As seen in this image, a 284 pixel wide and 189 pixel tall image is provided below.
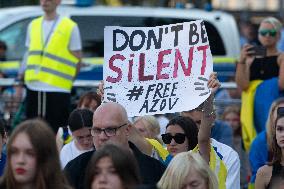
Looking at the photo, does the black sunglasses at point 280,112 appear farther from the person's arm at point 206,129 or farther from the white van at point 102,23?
the white van at point 102,23

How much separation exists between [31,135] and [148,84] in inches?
128

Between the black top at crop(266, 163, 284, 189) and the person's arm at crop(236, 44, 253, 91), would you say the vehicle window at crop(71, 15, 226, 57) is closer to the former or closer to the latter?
the person's arm at crop(236, 44, 253, 91)

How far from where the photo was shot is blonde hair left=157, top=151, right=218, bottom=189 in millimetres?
7816

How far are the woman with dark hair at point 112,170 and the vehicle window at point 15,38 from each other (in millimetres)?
11021

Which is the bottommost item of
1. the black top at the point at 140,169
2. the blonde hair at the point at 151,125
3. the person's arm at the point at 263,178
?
the person's arm at the point at 263,178

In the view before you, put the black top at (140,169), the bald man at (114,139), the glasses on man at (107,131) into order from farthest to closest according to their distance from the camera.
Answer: the glasses on man at (107,131) → the bald man at (114,139) → the black top at (140,169)

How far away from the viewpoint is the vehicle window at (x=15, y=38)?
18.2m

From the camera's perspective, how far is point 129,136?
9.45 m

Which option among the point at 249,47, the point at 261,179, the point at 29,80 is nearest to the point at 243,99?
the point at 249,47

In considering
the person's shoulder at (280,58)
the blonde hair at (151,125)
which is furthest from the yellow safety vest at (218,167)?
the person's shoulder at (280,58)

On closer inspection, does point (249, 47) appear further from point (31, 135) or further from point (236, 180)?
point (31, 135)

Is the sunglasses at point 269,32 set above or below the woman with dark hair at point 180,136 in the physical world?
above

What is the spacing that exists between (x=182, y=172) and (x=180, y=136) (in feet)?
7.49

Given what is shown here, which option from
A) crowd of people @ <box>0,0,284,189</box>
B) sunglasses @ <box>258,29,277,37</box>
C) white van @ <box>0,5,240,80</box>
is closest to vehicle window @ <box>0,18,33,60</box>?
white van @ <box>0,5,240,80</box>
